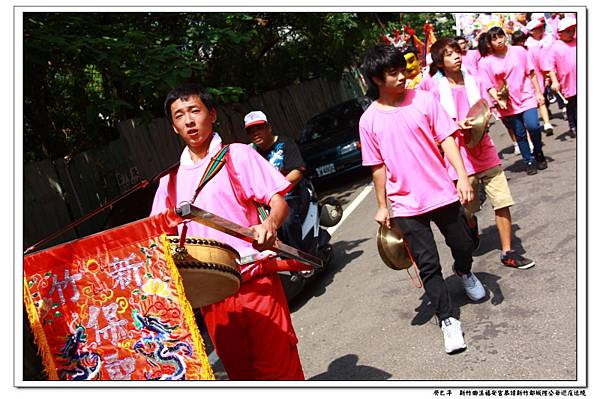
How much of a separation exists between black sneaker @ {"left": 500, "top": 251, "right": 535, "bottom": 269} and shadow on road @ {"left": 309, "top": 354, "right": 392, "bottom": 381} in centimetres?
169

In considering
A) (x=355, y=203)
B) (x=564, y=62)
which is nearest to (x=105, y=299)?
(x=564, y=62)

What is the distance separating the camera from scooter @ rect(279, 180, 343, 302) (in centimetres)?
680

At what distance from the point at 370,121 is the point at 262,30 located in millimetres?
15214

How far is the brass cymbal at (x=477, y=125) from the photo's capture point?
5906 millimetres

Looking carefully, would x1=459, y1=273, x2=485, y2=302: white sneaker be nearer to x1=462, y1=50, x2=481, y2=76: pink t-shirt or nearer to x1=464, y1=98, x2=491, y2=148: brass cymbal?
x1=464, y1=98, x2=491, y2=148: brass cymbal

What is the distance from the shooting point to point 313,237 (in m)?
7.27

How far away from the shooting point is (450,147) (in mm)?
4898

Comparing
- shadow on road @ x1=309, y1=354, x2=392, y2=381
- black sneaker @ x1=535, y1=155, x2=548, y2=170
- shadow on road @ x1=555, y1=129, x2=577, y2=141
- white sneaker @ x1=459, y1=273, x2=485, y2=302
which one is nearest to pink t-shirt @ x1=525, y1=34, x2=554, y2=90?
shadow on road @ x1=555, y1=129, x2=577, y2=141

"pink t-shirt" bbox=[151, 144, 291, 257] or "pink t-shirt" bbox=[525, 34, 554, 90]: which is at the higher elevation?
"pink t-shirt" bbox=[151, 144, 291, 257]

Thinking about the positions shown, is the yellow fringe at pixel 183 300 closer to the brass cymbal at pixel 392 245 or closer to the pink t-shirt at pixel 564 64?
the brass cymbal at pixel 392 245

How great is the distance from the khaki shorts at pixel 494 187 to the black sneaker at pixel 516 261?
40cm

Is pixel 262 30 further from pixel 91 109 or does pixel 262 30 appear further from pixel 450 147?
pixel 450 147

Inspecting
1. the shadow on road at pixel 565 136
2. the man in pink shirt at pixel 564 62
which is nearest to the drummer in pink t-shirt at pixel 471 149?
the man in pink shirt at pixel 564 62

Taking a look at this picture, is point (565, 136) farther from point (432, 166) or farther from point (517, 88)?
point (432, 166)
